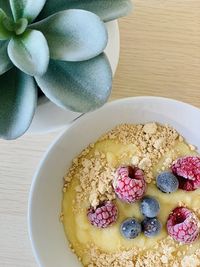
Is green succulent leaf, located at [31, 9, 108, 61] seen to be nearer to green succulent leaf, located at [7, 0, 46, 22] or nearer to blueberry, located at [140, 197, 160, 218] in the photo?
green succulent leaf, located at [7, 0, 46, 22]

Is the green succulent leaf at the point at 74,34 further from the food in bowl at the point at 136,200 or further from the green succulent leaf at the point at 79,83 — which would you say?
the food in bowl at the point at 136,200

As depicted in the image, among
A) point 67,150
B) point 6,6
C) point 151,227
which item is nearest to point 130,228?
point 151,227

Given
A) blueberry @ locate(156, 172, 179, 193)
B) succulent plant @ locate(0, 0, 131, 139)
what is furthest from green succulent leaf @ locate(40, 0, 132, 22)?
blueberry @ locate(156, 172, 179, 193)

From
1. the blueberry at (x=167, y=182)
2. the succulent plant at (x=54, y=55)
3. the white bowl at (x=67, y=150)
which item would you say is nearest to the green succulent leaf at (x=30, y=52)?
the succulent plant at (x=54, y=55)

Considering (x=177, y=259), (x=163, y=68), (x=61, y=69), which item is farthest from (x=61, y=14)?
(x=177, y=259)

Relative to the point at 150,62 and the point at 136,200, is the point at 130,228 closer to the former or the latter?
the point at 136,200

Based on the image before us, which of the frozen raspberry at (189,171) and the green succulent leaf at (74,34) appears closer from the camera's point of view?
the green succulent leaf at (74,34)

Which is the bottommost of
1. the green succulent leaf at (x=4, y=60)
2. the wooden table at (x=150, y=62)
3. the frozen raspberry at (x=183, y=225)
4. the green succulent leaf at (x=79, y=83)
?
the frozen raspberry at (x=183, y=225)
